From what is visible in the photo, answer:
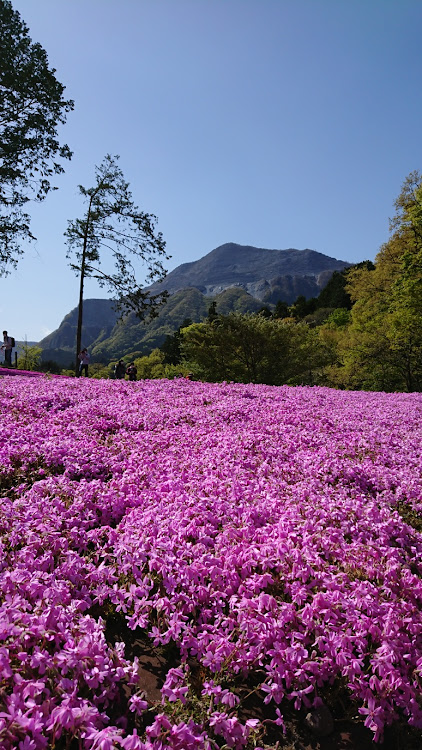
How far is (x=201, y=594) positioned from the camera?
3.53 metres

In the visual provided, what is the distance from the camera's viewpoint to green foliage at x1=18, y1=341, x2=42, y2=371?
53131mm

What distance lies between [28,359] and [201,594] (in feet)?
201

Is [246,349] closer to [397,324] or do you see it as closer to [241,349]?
[241,349]

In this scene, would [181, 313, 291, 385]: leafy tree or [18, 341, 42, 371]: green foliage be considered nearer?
[181, 313, 291, 385]: leafy tree

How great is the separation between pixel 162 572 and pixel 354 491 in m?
2.92

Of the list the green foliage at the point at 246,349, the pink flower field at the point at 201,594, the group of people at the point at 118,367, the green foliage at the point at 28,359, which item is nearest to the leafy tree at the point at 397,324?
the green foliage at the point at 246,349

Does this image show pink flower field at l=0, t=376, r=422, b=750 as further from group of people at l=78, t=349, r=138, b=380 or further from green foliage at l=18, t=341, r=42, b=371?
green foliage at l=18, t=341, r=42, b=371

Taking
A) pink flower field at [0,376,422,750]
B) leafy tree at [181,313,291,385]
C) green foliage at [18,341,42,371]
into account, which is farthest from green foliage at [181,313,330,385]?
pink flower field at [0,376,422,750]

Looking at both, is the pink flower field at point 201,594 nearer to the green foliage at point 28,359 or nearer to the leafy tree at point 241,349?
the leafy tree at point 241,349

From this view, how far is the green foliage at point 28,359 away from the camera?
174 ft

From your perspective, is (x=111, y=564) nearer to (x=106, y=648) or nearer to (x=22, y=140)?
(x=106, y=648)

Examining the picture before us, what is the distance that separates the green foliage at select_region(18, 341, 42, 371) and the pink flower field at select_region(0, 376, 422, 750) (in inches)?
1813

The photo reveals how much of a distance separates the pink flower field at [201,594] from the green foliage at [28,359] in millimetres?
46043

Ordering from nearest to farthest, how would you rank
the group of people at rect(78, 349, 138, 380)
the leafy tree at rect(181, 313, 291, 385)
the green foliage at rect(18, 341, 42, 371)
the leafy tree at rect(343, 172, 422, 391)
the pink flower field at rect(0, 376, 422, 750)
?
1. the pink flower field at rect(0, 376, 422, 750)
2. the group of people at rect(78, 349, 138, 380)
3. the leafy tree at rect(343, 172, 422, 391)
4. the leafy tree at rect(181, 313, 291, 385)
5. the green foliage at rect(18, 341, 42, 371)
